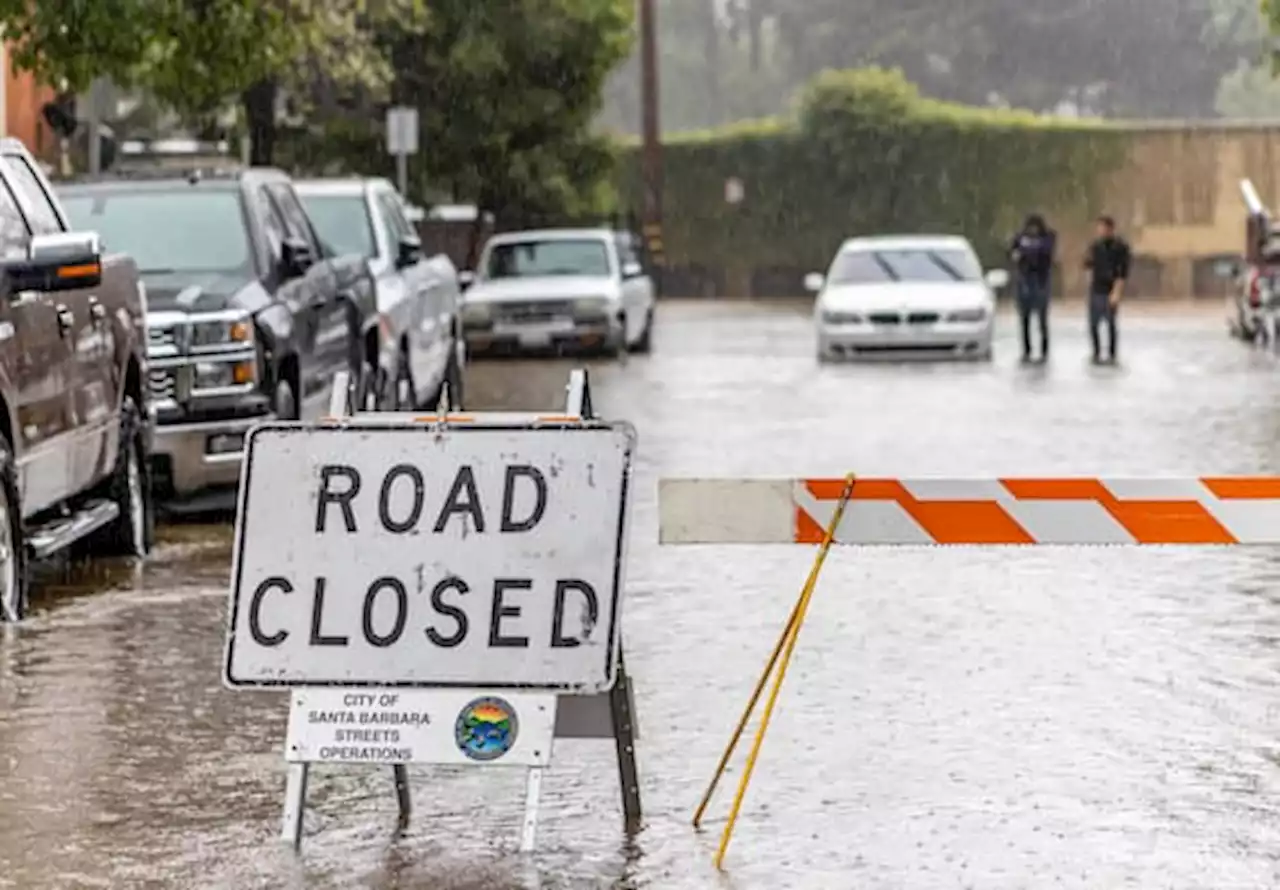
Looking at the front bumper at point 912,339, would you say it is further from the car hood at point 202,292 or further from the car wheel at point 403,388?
the car hood at point 202,292

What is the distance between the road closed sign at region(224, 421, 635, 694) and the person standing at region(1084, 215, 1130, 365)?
27.5 metres

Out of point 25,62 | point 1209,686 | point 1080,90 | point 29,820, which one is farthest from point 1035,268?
point 1080,90

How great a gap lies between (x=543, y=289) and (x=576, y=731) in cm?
2904

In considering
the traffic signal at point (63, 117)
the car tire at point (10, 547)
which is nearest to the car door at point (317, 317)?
the car tire at point (10, 547)

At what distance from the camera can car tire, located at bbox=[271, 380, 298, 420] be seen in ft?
60.2

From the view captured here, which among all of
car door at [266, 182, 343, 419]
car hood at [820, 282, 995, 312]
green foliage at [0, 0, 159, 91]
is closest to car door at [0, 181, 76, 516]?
car door at [266, 182, 343, 419]

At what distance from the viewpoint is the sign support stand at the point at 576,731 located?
8.64 metres

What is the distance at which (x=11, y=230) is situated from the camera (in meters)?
14.3

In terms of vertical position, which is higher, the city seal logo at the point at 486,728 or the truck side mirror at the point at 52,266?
the truck side mirror at the point at 52,266

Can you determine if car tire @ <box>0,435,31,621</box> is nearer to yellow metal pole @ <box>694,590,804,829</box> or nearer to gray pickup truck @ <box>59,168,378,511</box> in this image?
gray pickup truck @ <box>59,168,378,511</box>

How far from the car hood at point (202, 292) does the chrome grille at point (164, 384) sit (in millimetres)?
349

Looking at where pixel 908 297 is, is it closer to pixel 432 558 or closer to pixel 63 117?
pixel 63 117

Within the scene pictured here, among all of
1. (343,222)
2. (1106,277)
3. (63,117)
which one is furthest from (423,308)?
(1106,277)

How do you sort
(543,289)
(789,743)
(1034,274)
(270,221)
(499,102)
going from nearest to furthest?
1. (789,743)
2. (270,221)
3. (1034,274)
4. (543,289)
5. (499,102)
